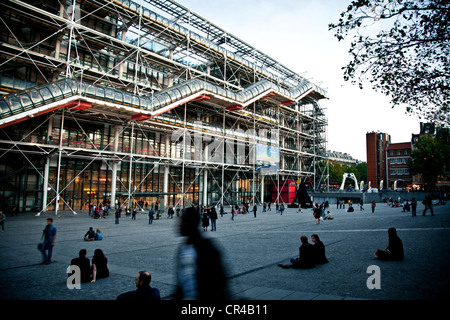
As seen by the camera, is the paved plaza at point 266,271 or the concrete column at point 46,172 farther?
the concrete column at point 46,172

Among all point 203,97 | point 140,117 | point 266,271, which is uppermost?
point 203,97

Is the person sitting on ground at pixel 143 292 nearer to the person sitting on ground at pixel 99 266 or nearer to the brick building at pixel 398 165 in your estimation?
the person sitting on ground at pixel 99 266

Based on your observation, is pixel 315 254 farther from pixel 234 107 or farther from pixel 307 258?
pixel 234 107

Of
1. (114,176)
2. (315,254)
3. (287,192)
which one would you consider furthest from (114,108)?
(287,192)

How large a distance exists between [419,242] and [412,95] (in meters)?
4.74

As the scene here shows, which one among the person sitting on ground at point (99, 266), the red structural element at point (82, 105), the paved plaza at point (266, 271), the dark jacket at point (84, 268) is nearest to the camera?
the paved plaza at point (266, 271)

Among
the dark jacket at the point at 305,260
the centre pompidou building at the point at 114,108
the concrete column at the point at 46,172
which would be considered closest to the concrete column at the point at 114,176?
the centre pompidou building at the point at 114,108

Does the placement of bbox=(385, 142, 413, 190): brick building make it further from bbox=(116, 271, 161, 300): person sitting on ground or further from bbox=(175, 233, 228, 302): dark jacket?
bbox=(175, 233, 228, 302): dark jacket

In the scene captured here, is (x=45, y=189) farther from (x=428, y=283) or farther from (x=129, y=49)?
(x=428, y=283)

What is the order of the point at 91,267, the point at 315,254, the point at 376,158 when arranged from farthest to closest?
the point at 376,158
the point at 315,254
the point at 91,267

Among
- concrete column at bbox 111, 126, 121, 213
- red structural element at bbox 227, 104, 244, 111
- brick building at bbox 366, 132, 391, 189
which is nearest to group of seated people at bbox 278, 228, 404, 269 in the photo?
concrete column at bbox 111, 126, 121, 213

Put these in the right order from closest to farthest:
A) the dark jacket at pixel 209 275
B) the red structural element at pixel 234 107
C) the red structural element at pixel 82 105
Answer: the dark jacket at pixel 209 275, the red structural element at pixel 82 105, the red structural element at pixel 234 107
